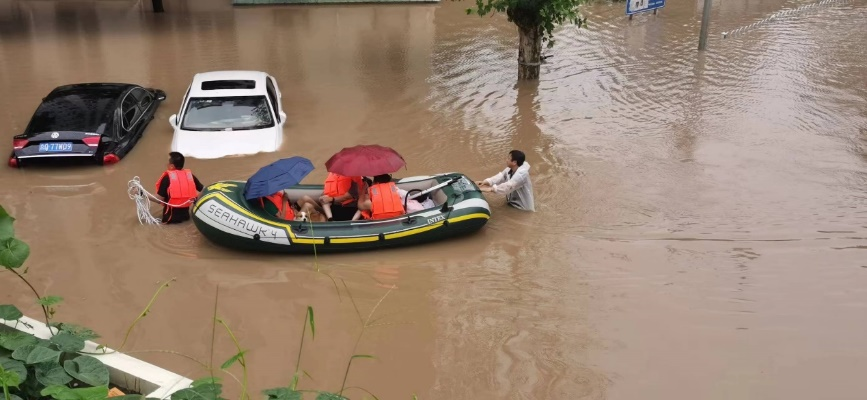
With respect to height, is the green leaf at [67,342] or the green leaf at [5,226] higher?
the green leaf at [5,226]

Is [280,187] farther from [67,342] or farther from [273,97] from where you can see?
[273,97]

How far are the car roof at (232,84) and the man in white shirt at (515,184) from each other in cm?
452

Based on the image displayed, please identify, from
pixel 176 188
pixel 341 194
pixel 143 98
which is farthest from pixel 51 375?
pixel 143 98

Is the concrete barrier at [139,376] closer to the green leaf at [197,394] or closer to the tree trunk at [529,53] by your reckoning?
the green leaf at [197,394]

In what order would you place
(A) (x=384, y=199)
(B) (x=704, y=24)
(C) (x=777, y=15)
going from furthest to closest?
(C) (x=777, y=15), (B) (x=704, y=24), (A) (x=384, y=199)

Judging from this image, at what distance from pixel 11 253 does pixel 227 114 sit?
28.7 ft

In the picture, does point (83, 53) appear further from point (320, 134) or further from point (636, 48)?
point (636, 48)

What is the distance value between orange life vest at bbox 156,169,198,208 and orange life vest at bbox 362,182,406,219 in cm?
227

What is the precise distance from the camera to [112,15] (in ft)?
86.6

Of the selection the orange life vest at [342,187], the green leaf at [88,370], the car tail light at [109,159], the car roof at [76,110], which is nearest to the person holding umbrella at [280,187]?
the orange life vest at [342,187]

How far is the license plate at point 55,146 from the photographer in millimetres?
11711

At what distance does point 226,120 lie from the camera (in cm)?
1247

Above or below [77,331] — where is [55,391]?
above

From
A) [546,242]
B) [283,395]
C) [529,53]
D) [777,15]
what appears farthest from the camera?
[777,15]
